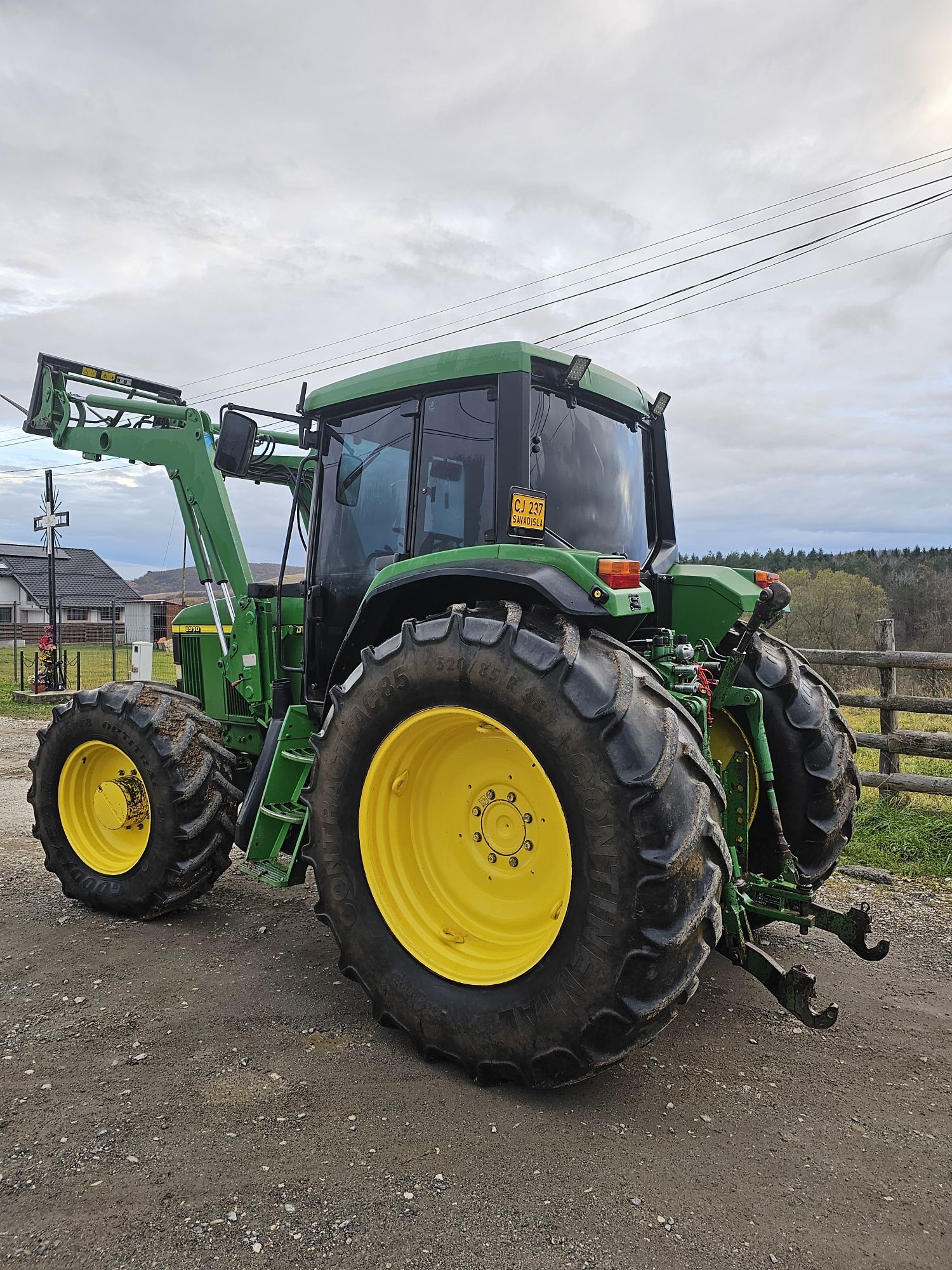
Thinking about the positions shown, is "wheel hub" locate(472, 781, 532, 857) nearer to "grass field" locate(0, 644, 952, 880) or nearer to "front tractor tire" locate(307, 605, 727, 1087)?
"front tractor tire" locate(307, 605, 727, 1087)

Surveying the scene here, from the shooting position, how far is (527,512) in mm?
3350

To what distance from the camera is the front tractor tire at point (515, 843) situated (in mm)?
2543

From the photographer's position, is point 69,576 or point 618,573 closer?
point 618,573

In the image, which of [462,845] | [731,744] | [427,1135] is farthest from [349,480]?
[427,1135]

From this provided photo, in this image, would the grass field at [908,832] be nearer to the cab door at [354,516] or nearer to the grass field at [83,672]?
the cab door at [354,516]

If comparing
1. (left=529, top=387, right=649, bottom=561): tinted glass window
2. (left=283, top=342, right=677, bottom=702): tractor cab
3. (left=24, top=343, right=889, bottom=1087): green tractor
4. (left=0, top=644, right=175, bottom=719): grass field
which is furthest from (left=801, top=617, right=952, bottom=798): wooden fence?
(left=0, top=644, right=175, bottom=719): grass field

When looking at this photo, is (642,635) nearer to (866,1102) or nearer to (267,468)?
(866,1102)

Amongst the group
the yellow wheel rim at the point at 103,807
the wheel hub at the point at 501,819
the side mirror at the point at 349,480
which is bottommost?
the yellow wheel rim at the point at 103,807

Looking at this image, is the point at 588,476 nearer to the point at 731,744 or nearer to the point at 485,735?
the point at 485,735

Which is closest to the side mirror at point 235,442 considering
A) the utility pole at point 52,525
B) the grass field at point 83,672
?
the grass field at point 83,672

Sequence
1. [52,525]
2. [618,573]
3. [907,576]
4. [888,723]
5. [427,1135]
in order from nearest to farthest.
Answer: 1. [427,1135]
2. [618,573]
3. [888,723]
4. [52,525]
5. [907,576]

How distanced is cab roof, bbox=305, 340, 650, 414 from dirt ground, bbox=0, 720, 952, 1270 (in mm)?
2654

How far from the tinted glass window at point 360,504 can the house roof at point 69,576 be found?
46866 millimetres

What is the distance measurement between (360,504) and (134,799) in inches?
80.0
